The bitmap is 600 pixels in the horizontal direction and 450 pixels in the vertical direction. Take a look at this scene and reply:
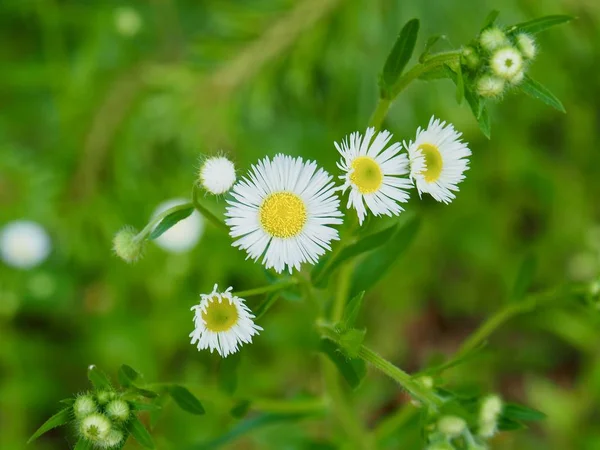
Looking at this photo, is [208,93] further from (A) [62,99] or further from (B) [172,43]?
(A) [62,99]

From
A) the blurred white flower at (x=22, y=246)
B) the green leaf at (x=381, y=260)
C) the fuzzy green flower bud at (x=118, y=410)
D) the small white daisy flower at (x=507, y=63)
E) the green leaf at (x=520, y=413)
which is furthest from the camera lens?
the blurred white flower at (x=22, y=246)

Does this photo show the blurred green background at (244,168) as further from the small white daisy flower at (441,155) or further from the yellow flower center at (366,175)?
the yellow flower center at (366,175)

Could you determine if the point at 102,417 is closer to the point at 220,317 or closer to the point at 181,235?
the point at 220,317

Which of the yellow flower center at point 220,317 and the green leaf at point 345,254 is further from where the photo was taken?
the green leaf at point 345,254

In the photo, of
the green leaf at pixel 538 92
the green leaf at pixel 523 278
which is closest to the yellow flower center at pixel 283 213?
the green leaf at pixel 538 92

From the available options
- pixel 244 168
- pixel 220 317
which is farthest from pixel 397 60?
pixel 244 168

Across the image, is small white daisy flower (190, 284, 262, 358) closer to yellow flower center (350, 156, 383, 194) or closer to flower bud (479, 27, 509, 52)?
yellow flower center (350, 156, 383, 194)
